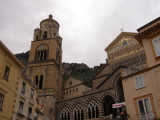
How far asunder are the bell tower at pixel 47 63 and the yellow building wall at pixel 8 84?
1526 centimetres

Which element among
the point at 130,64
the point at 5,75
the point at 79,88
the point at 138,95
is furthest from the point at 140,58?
the point at 5,75

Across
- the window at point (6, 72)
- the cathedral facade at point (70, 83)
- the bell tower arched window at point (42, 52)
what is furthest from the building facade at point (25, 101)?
the bell tower arched window at point (42, 52)

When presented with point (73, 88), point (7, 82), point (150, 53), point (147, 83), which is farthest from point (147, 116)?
point (73, 88)

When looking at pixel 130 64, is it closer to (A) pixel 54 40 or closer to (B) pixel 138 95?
(A) pixel 54 40

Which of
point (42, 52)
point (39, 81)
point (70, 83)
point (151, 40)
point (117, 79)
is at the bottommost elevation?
point (151, 40)

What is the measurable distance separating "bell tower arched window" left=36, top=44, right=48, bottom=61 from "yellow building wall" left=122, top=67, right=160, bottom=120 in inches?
1029

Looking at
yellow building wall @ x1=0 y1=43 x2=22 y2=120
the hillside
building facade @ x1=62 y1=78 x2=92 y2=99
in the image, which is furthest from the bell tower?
the hillside

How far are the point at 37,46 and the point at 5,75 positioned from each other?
969 inches

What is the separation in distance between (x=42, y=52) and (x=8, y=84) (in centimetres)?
2338

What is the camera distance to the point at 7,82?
55.3 feet

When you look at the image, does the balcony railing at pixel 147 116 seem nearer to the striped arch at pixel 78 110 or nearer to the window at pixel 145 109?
the window at pixel 145 109

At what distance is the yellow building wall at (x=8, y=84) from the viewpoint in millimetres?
16053

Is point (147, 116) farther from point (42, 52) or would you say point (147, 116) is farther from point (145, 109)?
point (42, 52)

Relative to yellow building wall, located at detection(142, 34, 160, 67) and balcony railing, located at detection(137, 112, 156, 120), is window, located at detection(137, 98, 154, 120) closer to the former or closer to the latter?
balcony railing, located at detection(137, 112, 156, 120)
